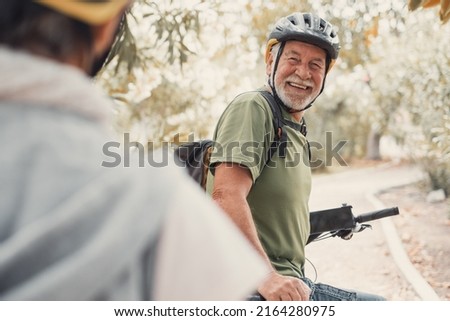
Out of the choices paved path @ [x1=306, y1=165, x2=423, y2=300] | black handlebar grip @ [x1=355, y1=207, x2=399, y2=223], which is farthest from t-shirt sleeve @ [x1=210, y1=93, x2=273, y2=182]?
paved path @ [x1=306, y1=165, x2=423, y2=300]

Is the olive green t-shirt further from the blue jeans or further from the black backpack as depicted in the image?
the blue jeans

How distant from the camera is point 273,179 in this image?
1944 mm

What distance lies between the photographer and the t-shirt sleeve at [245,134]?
1846mm

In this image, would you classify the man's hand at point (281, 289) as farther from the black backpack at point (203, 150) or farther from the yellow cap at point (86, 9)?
the yellow cap at point (86, 9)

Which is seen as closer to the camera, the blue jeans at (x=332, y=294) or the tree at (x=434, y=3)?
the tree at (x=434, y=3)

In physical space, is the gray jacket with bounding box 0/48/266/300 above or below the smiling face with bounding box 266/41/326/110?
below

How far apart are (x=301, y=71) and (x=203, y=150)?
559 millimetres

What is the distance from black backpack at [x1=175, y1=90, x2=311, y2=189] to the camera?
1.99 m

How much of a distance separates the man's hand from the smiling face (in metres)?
0.71

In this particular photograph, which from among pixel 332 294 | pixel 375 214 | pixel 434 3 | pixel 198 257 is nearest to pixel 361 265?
pixel 375 214

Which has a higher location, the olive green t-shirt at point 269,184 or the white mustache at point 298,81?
the white mustache at point 298,81

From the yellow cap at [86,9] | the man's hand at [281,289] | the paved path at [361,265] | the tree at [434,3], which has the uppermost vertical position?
the tree at [434,3]

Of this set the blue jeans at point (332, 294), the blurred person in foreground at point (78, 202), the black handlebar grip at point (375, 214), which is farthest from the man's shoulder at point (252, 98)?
the blurred person in foreground at point (78, 202)

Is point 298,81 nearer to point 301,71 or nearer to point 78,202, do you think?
point 301,71
